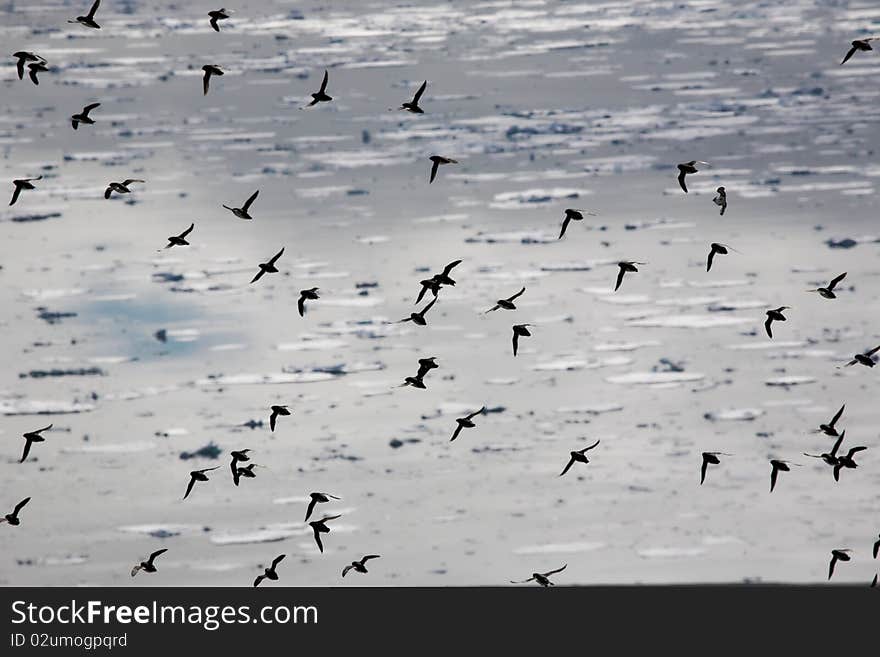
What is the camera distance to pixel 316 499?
368 inches

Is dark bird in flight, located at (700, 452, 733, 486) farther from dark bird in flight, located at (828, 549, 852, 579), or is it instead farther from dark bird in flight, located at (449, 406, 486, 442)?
dark bird in flight, located at (449, 406, 486, 442)

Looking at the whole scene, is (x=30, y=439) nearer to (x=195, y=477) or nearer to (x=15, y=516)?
(x=15, y=516)

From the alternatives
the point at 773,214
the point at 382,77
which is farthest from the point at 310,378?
the point at 382,77

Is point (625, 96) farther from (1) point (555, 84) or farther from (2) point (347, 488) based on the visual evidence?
(2) point (347, 488)

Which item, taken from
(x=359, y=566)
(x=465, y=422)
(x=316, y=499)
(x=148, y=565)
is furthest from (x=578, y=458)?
(x=148, y=565)

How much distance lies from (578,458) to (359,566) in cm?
147

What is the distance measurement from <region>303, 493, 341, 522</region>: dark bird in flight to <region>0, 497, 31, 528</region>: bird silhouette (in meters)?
1.67

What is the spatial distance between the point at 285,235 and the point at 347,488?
3.38 metres

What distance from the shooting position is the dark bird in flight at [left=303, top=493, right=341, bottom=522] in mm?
9320

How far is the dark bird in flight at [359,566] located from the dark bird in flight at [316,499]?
409mm

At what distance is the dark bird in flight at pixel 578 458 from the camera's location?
30.8 feet

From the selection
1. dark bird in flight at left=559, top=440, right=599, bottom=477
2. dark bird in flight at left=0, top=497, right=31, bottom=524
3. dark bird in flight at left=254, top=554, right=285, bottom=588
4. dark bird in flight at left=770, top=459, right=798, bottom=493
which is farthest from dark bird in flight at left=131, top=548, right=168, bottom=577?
dark bird in flight at left=770, top=459, right=798, bottom=493

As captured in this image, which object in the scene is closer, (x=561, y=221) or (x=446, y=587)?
(x=446, y=587)

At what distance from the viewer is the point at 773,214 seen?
1296 centimetres
